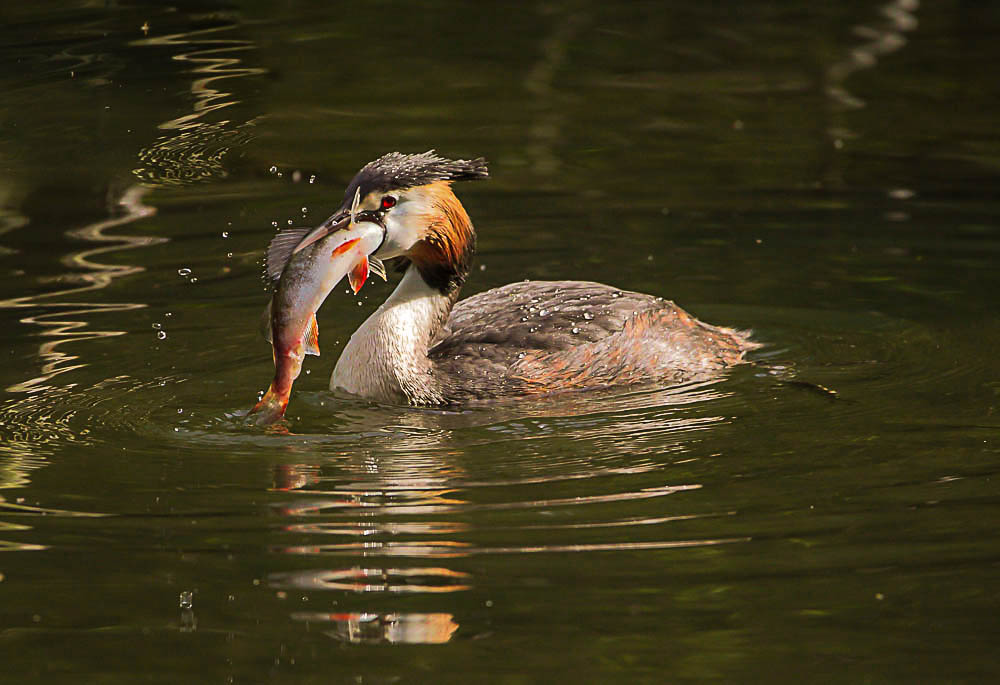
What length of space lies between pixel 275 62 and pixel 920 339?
6524mm

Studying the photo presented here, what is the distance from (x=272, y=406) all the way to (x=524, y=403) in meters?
1.29

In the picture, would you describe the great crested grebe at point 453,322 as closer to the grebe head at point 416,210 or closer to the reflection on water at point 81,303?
the grebe head at point 416,210

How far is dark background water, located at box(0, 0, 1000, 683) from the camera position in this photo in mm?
5098

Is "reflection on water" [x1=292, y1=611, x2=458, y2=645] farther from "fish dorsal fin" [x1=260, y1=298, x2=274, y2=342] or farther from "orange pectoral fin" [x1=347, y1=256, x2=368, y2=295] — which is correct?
"orange pectoral fin" [x1=347, y1=256, x2=368, y2=295]

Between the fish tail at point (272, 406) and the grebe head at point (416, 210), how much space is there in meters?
0.76

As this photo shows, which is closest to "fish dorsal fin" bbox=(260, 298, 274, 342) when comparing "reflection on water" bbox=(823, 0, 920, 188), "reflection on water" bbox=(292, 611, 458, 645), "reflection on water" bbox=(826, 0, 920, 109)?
"reflection on water" bbox=(292, 611, 458, 645)

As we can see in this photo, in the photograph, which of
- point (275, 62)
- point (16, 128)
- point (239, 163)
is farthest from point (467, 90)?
point (16, 128)

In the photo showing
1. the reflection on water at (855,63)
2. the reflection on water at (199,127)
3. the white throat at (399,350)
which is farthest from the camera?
the reflection on water at (855,63)

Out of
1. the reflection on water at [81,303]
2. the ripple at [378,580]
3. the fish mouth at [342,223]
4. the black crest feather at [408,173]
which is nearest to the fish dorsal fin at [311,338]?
the fish mouth at [342,223]

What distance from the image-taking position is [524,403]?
25.6 feet

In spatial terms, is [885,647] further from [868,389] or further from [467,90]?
[467,90]

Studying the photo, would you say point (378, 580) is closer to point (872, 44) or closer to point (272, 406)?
point (272, 406)

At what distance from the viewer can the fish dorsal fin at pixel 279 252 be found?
743 centimetres

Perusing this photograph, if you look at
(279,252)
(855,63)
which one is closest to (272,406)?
(279,252)
